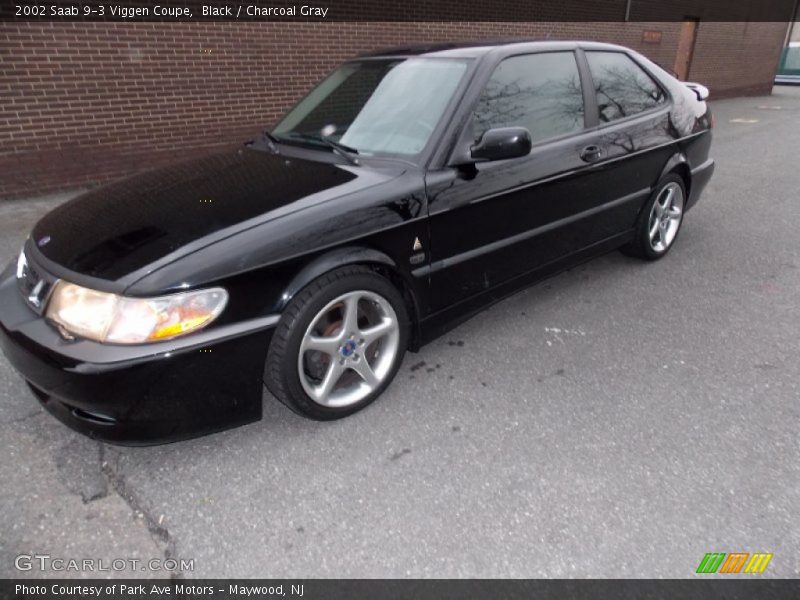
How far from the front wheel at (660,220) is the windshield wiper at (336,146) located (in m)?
2.36

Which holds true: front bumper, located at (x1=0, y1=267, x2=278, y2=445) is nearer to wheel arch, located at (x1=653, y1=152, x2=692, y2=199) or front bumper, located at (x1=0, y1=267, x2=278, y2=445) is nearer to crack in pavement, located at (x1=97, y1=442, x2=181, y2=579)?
crack in pavement, located at (x1=97, y1=442, x2=181, y2=579)

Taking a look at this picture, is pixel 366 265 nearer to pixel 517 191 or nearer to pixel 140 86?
pixel 517 191

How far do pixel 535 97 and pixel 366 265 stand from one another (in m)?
1.53

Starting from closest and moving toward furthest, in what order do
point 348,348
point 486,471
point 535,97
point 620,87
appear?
point 486,471 < point 348,348 < point 535,97 < point 620,87

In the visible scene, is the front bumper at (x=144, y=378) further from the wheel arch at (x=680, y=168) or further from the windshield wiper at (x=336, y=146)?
the wheel arch at (x=680, y=168)

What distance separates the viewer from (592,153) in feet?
11.2

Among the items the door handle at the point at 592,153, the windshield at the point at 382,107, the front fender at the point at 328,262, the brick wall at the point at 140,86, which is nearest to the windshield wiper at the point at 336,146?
the windshield at the point at 382,107

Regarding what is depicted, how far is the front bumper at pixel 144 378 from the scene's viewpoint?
2037mm

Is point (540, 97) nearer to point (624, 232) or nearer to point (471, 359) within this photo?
point (624, 232)

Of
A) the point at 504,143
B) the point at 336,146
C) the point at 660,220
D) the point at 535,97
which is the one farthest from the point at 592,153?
the point at 336,146

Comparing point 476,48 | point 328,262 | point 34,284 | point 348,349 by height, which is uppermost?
point 476,48

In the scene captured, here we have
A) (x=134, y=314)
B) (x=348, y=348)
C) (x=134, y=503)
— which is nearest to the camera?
(x=134, y=314)

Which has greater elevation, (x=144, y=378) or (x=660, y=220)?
(x=144, y=378)
